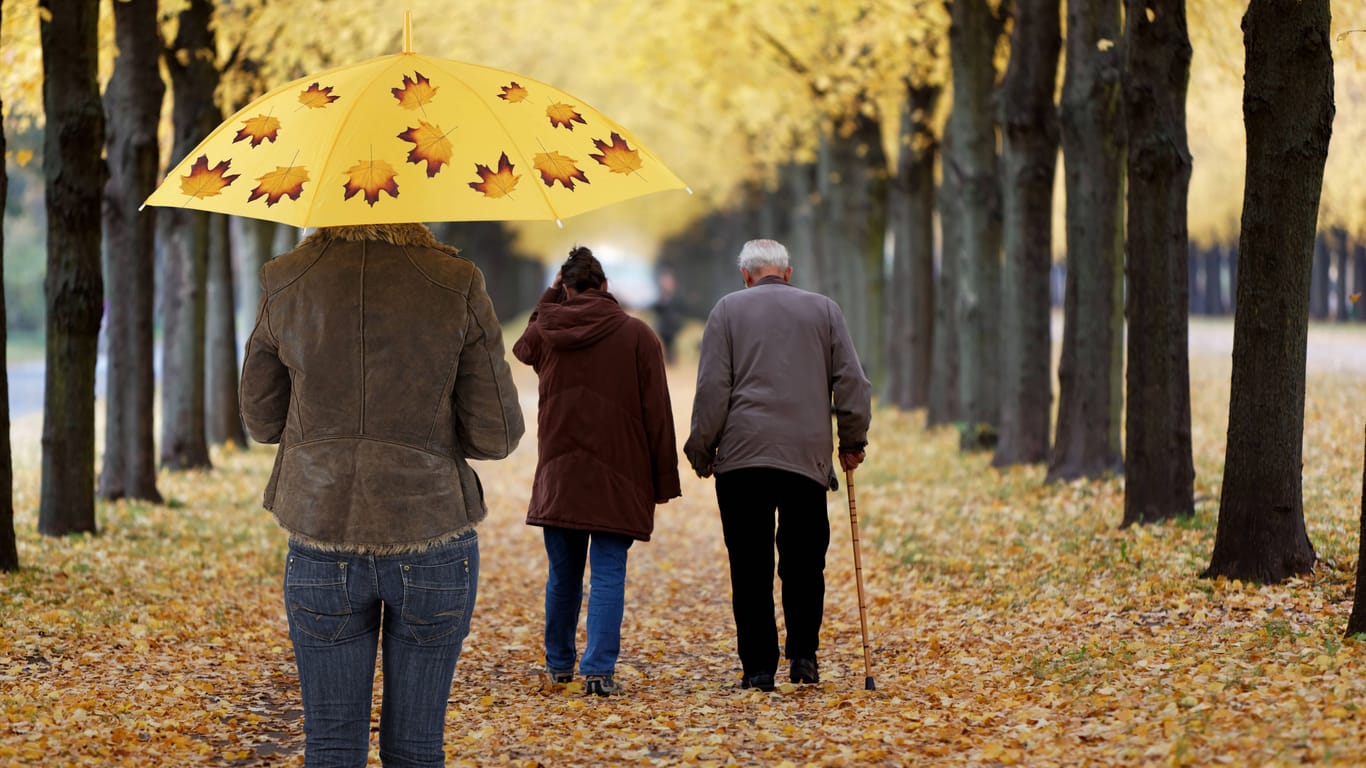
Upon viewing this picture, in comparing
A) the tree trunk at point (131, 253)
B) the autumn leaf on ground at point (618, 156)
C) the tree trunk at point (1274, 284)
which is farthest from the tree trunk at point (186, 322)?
the autumn leaf on ground at point (618, 156)

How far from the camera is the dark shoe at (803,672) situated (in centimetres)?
748

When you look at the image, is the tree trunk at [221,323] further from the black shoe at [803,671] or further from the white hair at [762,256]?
the black shoe at [803,671]

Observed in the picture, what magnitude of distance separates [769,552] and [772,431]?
25.7 inches

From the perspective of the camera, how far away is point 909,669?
26.1 feet

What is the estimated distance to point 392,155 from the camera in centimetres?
440

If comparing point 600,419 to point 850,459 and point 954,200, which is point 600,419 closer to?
point 850,459

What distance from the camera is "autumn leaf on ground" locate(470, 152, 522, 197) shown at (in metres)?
4.55

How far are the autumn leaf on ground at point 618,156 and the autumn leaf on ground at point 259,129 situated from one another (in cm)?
104

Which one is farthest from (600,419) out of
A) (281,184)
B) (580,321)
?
(281,184)

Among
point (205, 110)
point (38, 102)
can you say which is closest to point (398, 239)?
point (38, 102)

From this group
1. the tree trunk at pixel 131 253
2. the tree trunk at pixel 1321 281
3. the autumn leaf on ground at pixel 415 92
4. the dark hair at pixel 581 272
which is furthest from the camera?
the tree trunk at pixel 1321 281

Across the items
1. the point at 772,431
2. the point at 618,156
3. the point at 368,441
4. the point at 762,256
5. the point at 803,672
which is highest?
the point at 618,156

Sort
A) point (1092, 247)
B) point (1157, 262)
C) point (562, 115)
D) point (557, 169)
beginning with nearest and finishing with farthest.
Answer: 1. point (557, 169)
2. point (562, 115)
3. point (1157, 262)
4. point (1092, 247)

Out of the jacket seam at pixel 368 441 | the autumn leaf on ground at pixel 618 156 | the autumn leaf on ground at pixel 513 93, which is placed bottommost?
the jacket seam at pixel 368 441
